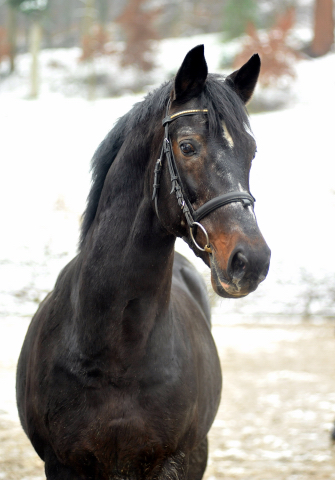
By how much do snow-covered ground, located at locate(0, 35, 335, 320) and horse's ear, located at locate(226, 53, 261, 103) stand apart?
23.6 ft

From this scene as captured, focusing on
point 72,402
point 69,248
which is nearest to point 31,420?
point 72,402

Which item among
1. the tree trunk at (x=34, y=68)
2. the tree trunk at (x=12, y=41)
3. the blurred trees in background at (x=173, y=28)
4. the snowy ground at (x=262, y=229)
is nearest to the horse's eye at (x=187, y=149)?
the snowy ground at (x=262, y=229)

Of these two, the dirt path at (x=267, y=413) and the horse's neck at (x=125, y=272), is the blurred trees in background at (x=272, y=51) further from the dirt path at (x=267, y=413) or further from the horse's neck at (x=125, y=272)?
the horse's neck at (x=125, y=272)

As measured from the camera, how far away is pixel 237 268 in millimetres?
1703

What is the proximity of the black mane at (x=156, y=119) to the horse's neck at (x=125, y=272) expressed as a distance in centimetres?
18

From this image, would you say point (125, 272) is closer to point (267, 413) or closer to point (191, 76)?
point (191, 76)

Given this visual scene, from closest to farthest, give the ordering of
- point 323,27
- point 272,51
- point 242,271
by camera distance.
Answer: point 242,271, point 272,51, point 323,27

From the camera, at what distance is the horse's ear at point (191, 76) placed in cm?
192

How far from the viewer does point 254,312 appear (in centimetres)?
1055

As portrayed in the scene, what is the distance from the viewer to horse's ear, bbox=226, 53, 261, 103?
86.7 inches

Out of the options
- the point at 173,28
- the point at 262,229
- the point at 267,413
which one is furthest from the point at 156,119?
the point at 173,28

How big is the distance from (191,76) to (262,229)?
39.9 feet

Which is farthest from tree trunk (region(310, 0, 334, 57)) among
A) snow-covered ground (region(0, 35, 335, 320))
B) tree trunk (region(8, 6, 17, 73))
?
tree trunk (region(8, 6, 17, 73))

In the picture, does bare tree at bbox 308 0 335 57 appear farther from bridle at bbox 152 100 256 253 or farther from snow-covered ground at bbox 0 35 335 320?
bridle at bbox 152 100 256 253
